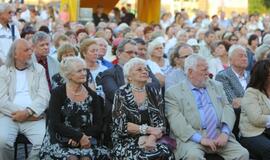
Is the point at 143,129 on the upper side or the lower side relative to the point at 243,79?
lower

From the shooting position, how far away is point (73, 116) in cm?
587

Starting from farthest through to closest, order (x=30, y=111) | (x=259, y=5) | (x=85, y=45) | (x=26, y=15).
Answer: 1. (x=259, y=5)
2. (x=26, y=15)
3. (x=85, y=45)
4. (x=30, y=111)

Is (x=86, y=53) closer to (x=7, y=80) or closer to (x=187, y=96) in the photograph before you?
(x=7, y=80)

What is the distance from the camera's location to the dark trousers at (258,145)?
5938 mm

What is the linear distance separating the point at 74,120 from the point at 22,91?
0.87 metres

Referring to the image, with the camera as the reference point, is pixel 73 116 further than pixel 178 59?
No

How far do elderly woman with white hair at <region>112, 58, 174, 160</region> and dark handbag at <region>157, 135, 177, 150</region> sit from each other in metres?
0.05

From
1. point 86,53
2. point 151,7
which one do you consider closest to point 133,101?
point 86,53

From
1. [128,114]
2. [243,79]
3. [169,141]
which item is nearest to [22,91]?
[128,114]

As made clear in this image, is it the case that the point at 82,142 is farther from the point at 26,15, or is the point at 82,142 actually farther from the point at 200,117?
the point at 26,15

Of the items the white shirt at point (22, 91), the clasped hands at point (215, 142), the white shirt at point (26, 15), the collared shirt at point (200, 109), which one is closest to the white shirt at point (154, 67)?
the collared shirt at point (200, 109)

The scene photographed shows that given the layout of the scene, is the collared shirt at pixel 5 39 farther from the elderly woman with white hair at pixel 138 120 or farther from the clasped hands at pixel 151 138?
the clasped hands at pixel 151 138

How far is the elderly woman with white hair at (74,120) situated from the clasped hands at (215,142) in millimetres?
988

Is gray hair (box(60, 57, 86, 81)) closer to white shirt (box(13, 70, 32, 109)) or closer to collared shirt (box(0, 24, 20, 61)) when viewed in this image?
white shirt (box(13, 70, 32, 109))
